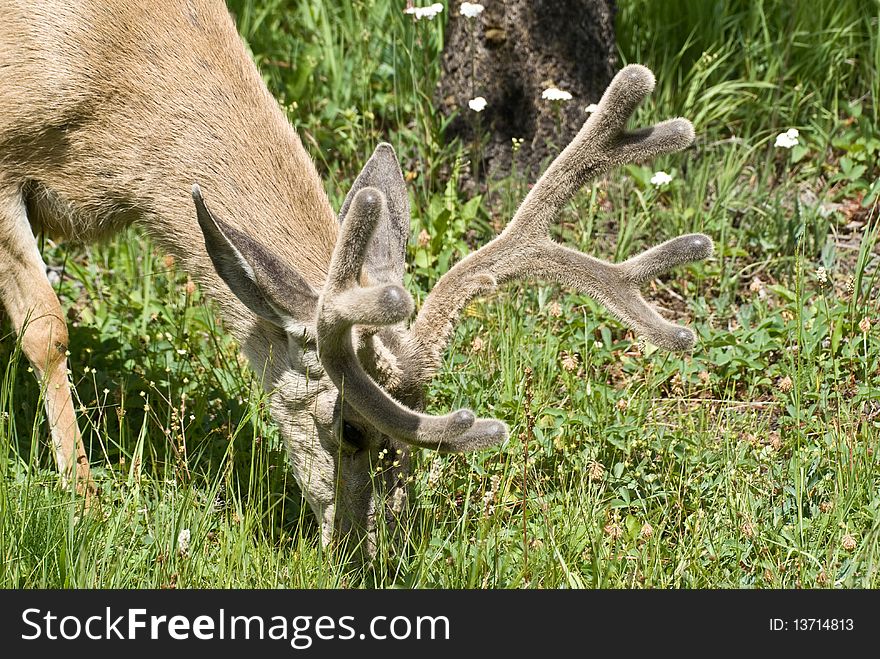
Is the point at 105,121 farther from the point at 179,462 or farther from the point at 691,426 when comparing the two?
the point at 691,426

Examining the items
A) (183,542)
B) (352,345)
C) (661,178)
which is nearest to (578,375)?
(661,178)

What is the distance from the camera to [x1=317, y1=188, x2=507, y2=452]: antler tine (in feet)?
12.2

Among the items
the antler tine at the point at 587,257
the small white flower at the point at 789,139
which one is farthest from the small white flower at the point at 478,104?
the antler tine at the point at 587,257

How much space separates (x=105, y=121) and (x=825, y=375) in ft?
10.1

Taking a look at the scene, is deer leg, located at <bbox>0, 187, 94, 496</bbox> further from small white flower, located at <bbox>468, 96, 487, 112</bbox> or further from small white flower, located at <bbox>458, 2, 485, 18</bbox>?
small white flower, located at <bbox>458, 2, 485, 18</bbox>

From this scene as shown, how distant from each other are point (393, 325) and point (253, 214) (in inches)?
31.0

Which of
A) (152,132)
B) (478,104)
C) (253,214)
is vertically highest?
(152,132)

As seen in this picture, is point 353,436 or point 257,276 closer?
point 257,276

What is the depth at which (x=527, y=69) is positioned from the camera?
22.2 feet

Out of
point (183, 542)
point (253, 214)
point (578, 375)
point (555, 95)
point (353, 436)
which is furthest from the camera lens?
point (555, 95)

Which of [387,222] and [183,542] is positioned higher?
[387,222]

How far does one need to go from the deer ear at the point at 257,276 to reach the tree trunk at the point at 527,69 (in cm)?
273

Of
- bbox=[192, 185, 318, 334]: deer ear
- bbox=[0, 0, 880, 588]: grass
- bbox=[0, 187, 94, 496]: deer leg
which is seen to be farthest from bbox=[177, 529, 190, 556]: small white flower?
bbox=[0, 187, 94, 496]: deer leg

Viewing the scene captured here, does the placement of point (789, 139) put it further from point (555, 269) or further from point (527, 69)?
point (555, 269)
